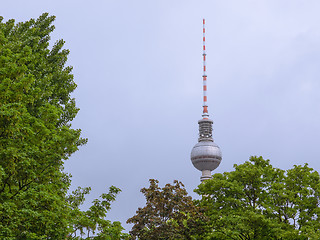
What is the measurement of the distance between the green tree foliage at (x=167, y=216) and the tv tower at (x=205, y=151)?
13302 cm

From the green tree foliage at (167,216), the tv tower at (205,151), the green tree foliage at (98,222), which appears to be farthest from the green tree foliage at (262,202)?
the tv tower at (205,151)

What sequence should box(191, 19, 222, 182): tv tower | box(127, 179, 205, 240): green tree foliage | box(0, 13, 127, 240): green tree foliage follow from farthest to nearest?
1. box(191, 19, 222, 182): tv tower
2. box(127, 179, 205, 240): green tree foliage
3. box(0, 13, 127, 240): green tree foliage

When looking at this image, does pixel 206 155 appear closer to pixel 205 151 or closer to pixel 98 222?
pixel 205 151

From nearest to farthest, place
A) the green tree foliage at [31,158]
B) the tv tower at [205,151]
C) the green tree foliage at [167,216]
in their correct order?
1. the green tree foliage at [31,158]
2. the green tree foliage at [167,216]
3. the tv tower at [205,151]

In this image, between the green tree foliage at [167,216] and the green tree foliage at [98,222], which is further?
the green tree foliage at [167,216]

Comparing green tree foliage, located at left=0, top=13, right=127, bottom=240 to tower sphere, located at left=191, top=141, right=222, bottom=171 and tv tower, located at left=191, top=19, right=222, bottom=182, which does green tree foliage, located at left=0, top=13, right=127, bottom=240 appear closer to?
tv tower, located at left=191, top=19, right=222, bottom=182

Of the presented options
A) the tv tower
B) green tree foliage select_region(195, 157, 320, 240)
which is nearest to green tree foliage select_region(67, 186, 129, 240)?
green tree foliage select_region(195, 157, 320, 240)

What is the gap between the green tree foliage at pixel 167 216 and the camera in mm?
33656

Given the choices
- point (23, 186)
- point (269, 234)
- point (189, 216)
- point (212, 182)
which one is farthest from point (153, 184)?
point (23, 186)

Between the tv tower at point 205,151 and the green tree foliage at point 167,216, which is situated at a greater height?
the tv tower at point 205,151

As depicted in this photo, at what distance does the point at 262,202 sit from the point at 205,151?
133140mm

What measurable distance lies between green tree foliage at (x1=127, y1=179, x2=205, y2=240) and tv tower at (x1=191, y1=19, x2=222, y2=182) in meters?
133

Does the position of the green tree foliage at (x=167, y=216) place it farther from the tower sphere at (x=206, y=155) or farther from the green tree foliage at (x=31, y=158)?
the tower sphere at (x=206, y=155)

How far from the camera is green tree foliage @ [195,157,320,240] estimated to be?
36.0 m
